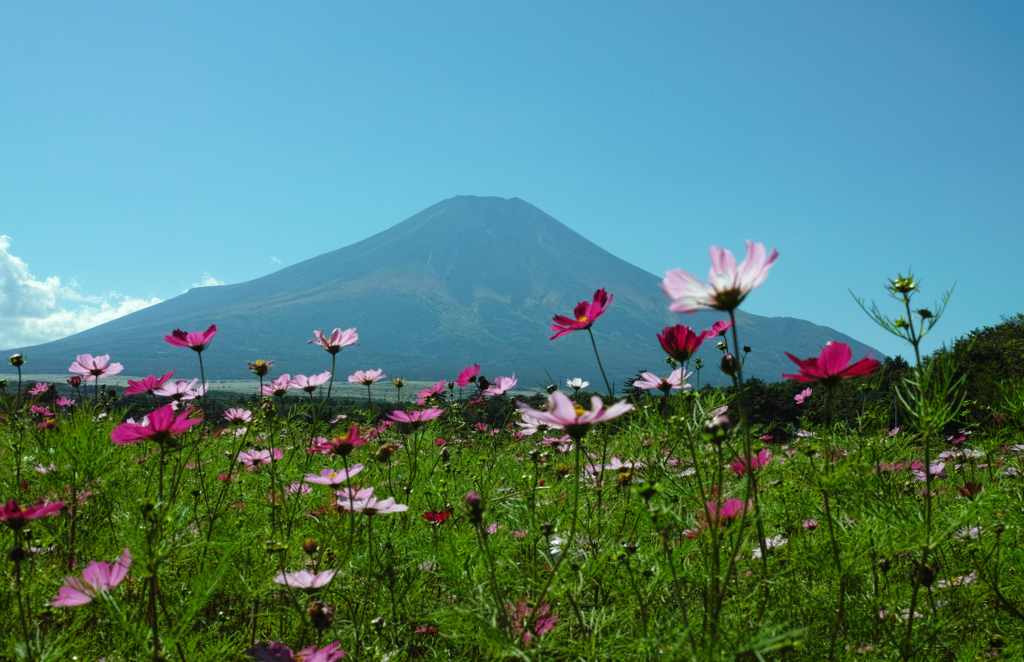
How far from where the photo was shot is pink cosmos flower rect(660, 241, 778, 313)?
0.77 m

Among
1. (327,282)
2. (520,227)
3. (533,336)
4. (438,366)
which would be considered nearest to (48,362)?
(327,282)

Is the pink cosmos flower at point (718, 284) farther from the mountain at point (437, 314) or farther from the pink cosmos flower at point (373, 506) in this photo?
the mountain at point (437, 314)

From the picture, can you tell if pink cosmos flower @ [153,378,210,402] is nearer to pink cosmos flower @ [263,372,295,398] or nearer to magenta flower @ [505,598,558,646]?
pink cosmos flower @ [263,372,295,398]

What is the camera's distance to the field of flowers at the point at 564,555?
1.03 metres

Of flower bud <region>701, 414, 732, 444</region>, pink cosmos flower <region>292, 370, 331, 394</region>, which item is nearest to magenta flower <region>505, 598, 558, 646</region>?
flower bud <region>701, 414, 732, 444</region>

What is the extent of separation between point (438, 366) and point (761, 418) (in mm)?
117061

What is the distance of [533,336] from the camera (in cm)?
13500

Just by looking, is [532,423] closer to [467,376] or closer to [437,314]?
[467,376]

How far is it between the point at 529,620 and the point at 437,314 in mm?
144444

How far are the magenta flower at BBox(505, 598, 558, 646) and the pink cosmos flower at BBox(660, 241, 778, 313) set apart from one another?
634mm

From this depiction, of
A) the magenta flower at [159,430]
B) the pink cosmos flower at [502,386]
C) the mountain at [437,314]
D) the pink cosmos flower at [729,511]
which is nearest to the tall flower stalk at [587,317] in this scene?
the pink cosmos flower at [729,511]

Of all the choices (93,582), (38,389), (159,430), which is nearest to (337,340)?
(159,430)

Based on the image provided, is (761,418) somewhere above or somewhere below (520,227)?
below

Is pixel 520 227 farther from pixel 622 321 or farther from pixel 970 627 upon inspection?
pixel 970 627
